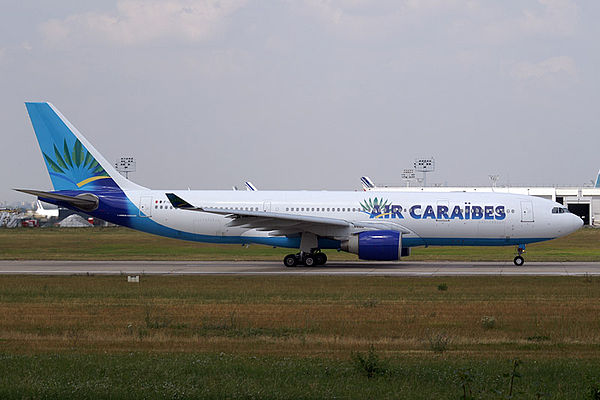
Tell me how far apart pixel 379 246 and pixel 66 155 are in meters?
15.5

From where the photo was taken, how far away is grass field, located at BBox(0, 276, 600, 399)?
9.38 metres

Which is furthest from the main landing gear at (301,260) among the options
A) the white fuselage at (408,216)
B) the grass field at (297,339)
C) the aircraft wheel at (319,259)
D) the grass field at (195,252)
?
the grass field at (297,339)

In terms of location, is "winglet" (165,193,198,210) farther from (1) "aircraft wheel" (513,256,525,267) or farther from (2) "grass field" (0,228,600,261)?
(1) "aircraft wheel" (513,256,525,267)

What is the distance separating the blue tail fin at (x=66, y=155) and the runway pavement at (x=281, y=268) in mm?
3950

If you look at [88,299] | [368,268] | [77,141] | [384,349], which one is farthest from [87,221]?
[384,349]

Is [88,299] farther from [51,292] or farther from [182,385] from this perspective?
[182,385]

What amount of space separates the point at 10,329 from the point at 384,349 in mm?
7733

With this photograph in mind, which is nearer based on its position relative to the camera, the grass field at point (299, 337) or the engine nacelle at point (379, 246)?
the grass field at point (299, 337)

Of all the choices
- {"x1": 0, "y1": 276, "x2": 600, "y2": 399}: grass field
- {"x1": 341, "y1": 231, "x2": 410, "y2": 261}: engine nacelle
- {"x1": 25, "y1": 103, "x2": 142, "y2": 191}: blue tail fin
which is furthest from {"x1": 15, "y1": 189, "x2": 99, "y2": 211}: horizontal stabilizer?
{"x1": 341, "y1": 231, "x2": 410, "y2": 261}: engine nacelle

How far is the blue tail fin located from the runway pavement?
A: 3.95 metres

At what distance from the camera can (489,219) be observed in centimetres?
3288

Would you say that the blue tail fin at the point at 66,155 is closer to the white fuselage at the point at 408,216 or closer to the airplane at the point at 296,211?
the airplane at the point at 296,211

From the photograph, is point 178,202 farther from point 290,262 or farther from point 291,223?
point 290,262

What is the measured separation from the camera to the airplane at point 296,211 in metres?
32.8
